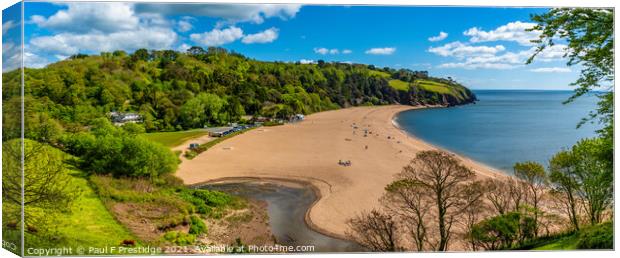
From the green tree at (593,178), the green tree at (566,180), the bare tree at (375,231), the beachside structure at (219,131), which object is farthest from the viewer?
the beachside structure at (219,131)

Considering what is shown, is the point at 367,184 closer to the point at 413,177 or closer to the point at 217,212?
the point at 413,177

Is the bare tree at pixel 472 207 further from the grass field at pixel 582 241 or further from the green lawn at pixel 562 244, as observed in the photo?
the green lawn at pixel 562 244

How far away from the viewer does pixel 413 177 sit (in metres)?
10.3

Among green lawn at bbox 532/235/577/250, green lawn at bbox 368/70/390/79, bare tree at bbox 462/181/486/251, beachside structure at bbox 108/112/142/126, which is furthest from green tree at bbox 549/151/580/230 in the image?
beachside structure at bbox 108/112/142/126

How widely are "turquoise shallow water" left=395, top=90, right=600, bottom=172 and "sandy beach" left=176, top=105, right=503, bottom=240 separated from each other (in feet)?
1.81

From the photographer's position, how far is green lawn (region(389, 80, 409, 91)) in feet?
39.8

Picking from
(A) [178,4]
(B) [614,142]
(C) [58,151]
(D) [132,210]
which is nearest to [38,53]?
(C) [58,151]

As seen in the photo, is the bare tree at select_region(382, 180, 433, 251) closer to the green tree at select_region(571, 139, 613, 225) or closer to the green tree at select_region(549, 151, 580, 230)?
the green tree at select_region(549, 151, 580, 230)

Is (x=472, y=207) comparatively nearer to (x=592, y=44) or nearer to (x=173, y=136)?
(x=592, y=44)

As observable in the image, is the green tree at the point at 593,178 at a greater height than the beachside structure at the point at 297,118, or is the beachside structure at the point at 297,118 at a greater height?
the beachside structure at the point at 297,118

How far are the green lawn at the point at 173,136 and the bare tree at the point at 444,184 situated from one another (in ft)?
17.1

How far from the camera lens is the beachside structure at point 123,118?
35.4ft

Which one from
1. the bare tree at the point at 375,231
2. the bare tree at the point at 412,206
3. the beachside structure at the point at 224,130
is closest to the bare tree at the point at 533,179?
the bare tree at the point at 412,206

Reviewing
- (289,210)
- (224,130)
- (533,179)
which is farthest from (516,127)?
(224,130)
